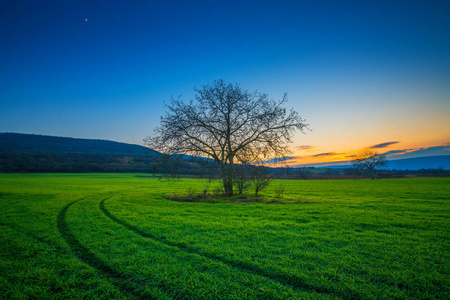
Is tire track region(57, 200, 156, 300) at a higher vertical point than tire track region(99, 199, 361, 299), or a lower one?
lower

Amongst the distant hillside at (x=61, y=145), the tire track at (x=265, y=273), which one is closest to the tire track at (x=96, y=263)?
the tire track at (x=265, y=273)

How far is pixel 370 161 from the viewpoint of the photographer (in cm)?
6600

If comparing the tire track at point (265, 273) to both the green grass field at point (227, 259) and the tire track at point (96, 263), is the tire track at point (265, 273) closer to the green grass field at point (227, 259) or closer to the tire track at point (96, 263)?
the green grass field at point (227, 259)

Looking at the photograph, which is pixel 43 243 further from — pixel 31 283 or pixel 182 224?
pixel 182 224

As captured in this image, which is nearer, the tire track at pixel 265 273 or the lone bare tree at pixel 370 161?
the tire track at pixel 265 273

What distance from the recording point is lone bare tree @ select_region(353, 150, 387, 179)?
64.5m

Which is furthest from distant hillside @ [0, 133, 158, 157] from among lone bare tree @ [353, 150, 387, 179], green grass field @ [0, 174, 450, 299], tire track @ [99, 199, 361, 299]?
tire track @ [99, 199, 361, 299]

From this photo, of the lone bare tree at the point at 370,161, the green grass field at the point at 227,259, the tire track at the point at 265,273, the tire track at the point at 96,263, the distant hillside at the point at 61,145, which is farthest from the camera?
the distant hillside at the point at 61,145

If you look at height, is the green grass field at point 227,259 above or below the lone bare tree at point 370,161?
below

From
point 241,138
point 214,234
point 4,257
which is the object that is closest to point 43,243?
point 4,257

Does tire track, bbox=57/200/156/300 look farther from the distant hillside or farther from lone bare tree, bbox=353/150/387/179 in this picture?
the distant hillside

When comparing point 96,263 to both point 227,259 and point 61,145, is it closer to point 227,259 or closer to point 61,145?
point 227,259

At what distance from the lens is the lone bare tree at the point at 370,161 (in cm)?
6450

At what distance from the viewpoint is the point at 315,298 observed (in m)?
A: 4.17
